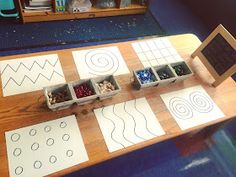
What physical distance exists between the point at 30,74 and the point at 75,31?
114cm

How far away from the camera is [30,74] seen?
3.72ft

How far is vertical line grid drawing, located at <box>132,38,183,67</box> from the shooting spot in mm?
1327

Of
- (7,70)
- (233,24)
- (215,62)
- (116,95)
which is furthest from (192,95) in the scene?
(233,24)

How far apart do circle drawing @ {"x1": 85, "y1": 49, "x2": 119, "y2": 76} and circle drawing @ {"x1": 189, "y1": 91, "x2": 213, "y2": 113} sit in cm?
41

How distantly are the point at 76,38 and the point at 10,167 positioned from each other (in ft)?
4.77

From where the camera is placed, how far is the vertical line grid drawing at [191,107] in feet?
3.70

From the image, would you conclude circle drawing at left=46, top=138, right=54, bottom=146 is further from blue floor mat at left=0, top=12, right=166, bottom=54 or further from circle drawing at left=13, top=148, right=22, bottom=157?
blue floor mat at left=0, top=12, right=166, bottom=54

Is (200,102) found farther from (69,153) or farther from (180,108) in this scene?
(69,153)

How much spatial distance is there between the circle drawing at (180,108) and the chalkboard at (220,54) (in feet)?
0.83

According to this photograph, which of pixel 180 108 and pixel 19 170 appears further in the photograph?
pixel 180 108

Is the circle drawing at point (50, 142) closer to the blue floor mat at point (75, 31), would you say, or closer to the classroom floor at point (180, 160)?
the classroom floor at point (180, 160)

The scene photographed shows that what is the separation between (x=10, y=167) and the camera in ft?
2.82

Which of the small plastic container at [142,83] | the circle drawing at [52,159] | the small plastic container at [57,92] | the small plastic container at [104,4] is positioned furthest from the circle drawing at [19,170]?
the small plastic container at [104,4]

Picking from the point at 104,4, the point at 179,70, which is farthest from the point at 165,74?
the point at 104,4
